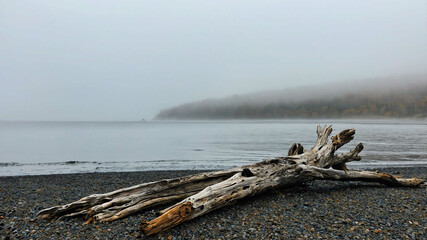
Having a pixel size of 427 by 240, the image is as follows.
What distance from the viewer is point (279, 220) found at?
4.90 meters

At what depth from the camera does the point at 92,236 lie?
4.21 metres

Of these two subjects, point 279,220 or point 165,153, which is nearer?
point 279,220

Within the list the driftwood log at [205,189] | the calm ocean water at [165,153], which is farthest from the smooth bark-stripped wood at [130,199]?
the calm ocean water at [165,153]

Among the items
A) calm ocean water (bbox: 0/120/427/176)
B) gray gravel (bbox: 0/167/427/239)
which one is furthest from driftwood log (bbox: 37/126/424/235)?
calm ocean water (bbox: 0/120/427/176)

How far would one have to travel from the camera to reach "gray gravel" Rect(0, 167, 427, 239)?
4.32 meters

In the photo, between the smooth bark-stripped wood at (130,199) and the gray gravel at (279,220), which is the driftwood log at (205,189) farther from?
the gray gravel at (279,220)

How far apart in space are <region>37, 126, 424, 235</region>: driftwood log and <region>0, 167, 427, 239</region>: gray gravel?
0.66 ft

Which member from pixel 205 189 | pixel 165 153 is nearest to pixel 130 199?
Result: pixel 205 189

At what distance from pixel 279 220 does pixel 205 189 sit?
154cm

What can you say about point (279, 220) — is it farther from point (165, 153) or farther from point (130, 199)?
point (165, 153)

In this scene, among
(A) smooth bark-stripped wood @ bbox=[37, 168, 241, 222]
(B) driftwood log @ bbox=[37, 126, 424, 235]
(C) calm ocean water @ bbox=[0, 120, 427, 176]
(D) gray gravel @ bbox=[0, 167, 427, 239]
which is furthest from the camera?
(C) calm ocean water @ bbox=[0, 120, 427, 176]

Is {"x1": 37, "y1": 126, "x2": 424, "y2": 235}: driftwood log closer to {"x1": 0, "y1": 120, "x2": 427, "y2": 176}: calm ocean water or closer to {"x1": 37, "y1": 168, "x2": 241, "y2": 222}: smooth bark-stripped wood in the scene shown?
{"x1": 37, "y1": 168, "x2": 241, "y2": 222}: smooth bark-stripped wood

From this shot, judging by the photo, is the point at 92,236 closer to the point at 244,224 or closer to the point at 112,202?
the point at 112,202

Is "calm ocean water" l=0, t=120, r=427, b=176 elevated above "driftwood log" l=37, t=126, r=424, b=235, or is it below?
below
